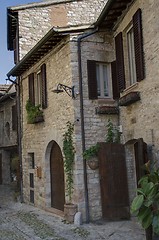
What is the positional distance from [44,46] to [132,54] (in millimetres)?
3066

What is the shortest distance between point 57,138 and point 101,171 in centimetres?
182

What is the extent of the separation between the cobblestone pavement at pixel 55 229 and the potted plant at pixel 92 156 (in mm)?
1448

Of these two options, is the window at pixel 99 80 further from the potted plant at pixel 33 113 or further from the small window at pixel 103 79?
the potted plant at pixel 33 113

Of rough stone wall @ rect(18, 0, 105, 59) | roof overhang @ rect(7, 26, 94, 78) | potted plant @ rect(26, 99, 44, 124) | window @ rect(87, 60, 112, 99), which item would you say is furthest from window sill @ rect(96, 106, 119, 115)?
rough stone wall @ rect(18, 0, 105, 59)

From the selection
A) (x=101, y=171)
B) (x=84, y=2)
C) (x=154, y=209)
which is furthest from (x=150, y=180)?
(x=84, y=2)

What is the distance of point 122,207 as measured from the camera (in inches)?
331

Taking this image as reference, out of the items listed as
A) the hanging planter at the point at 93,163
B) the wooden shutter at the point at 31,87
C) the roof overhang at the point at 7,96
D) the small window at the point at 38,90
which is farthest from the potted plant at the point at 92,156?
the roof overhang at the point at 7,96

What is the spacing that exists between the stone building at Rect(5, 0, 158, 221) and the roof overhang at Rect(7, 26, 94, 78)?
0.03 meters

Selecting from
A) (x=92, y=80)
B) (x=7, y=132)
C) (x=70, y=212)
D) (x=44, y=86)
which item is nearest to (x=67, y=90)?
(x=92, y=80)

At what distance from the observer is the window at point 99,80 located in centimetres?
878

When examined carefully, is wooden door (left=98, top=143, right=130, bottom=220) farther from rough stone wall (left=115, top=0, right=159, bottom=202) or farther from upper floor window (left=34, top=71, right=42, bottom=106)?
upper floor window (left=34, top=71, right=42, bottom=106)

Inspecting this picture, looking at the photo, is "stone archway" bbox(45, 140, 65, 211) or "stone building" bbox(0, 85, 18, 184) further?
"stone building" bbox(0, 85, 18, 184)

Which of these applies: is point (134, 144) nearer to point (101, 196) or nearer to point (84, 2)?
point (101, 196)

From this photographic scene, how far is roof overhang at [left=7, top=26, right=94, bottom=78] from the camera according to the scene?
8750 millimetres
